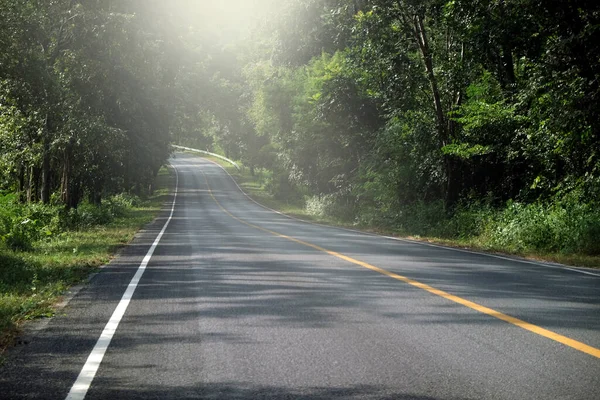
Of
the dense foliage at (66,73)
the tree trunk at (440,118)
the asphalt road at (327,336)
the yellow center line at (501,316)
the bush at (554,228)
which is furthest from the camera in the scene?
the tree trunk at (440,118)

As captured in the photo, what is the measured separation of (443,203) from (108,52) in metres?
13.1

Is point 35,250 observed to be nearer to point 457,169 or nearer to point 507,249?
point 507,249

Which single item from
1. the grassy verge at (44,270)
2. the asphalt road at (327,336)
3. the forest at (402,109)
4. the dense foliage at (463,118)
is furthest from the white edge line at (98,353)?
the dense foliage at (463,118)

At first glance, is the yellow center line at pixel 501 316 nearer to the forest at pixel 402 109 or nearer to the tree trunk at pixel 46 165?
the forest at pixel 402 109

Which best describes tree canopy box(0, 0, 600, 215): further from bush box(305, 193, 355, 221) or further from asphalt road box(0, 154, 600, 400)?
asphalt road box(0, 154, 600, 400)

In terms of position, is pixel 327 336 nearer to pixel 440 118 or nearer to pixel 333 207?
pixel 440 118

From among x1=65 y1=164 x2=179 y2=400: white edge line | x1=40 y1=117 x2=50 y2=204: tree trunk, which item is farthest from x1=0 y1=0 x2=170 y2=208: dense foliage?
x1=65 y1=164 x2=179 y2=400: white edge line

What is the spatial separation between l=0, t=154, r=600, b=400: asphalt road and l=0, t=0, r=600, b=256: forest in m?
6.62

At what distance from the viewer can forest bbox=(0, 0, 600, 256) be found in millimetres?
16281

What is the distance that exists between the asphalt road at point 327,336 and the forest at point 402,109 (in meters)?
6.62

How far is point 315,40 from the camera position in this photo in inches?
1704

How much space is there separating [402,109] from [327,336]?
69.7 ft

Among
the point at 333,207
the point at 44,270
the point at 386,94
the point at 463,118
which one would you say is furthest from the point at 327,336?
the point at 333,207

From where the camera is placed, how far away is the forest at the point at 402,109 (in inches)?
641
